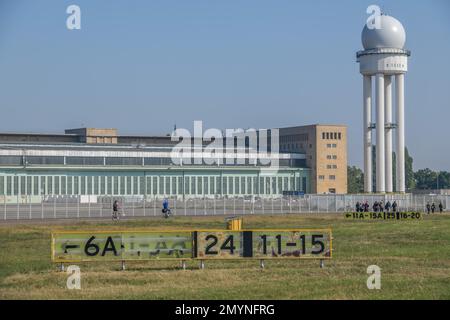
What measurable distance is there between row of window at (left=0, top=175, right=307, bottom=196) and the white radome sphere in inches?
1286

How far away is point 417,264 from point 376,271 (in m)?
3.79

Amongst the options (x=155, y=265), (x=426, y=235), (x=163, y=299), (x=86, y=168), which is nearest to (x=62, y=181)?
(x=86, y=168)

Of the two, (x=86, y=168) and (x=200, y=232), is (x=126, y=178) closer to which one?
(x=86, y=168)

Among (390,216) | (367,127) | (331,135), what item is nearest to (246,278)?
(390,216)

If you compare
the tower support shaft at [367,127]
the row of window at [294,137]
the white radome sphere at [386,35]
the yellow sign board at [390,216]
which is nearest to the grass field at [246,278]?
the yellow sign board at [390,216]

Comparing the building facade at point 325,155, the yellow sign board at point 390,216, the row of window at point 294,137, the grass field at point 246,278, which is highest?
the row of window at point 294,137

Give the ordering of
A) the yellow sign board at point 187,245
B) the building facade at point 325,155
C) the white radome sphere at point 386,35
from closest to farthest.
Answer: the yellow sign board at point 187,245 → the white radome sphere at point 386,35 → the building facade at point 325,155

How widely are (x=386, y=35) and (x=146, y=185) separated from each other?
41.9 meters

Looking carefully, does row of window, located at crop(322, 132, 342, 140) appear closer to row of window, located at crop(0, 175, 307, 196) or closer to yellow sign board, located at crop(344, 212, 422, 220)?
row of window, located at crop(0, 175, 307, 196)

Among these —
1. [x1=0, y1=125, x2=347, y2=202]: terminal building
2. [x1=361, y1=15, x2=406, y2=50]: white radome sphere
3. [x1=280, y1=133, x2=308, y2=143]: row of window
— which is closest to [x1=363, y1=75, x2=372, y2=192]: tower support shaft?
[x1=361, y1=15, x2=406, y2=50]: white radome sphere

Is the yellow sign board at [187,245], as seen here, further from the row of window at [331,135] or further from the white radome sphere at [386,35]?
the row of window at [331,135]

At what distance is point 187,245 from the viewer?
32.7 m

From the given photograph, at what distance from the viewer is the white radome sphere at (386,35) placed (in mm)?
119688

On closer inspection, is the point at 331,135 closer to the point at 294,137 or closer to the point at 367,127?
the point at 294,137
